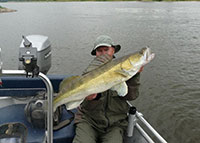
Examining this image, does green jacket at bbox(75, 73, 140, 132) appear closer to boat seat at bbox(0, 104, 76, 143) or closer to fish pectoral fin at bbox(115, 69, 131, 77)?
fish pectoral fin at bbox(115, 69, 131, 77)

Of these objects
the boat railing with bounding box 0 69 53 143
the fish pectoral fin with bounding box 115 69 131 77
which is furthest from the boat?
the fish pectoral fin with bounding box 115 69 131 77

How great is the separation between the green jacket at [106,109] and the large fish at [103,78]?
2.21 feet

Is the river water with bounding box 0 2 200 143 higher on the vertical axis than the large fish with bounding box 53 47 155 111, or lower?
lower

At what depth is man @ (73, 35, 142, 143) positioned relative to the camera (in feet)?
9.62

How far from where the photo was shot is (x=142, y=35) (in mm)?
19203

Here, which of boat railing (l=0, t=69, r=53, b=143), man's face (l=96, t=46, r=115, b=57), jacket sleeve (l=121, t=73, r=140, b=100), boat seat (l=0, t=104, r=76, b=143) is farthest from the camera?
man's face (l=96, t=46, r=115, b=57)

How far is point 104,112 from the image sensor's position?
3.07 meters

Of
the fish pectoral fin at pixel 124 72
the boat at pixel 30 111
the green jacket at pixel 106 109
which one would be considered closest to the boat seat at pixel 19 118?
the boat at pixel 30 111

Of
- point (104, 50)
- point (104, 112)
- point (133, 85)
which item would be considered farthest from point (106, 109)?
point (104, 50)

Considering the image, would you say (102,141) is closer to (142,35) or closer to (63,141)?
(63,141)

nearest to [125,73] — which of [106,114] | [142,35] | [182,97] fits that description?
[106,114]

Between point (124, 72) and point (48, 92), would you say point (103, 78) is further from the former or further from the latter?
point (48, 92)

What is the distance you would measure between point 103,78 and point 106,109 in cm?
101

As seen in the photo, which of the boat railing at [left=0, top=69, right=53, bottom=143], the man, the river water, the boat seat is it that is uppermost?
the boat railing at [left=0, top=69, right=53, bottom=143]
